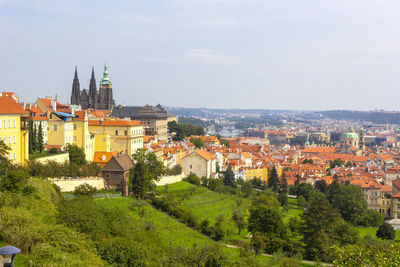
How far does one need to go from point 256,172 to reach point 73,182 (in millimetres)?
46342

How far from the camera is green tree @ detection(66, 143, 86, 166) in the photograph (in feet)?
133

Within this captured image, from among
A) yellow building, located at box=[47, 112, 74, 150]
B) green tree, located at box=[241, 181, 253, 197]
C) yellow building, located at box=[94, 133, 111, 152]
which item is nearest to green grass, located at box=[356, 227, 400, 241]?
green tree, located at box=[241, 181, 253, 197]

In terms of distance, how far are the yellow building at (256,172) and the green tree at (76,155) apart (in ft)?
126

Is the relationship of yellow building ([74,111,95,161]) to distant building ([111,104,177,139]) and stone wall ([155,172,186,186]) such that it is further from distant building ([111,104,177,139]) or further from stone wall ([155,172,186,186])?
distant building ([111,104,177,139])

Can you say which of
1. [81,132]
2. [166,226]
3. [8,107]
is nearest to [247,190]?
[81,132]

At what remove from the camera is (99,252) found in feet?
70.9

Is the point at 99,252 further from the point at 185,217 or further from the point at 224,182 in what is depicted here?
the point at 224,182

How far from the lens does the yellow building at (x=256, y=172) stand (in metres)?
77.2

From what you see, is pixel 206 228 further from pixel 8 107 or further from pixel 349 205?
pixel 349 205

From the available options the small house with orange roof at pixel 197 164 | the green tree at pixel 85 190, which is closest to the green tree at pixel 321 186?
the small house with orange roof at pixel 197 164

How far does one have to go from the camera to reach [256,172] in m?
79.4

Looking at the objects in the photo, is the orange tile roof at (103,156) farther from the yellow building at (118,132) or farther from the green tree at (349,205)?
the green tree at (349,205)

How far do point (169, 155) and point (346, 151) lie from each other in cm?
9611

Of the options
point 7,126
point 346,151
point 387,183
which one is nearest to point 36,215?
point 7,126
